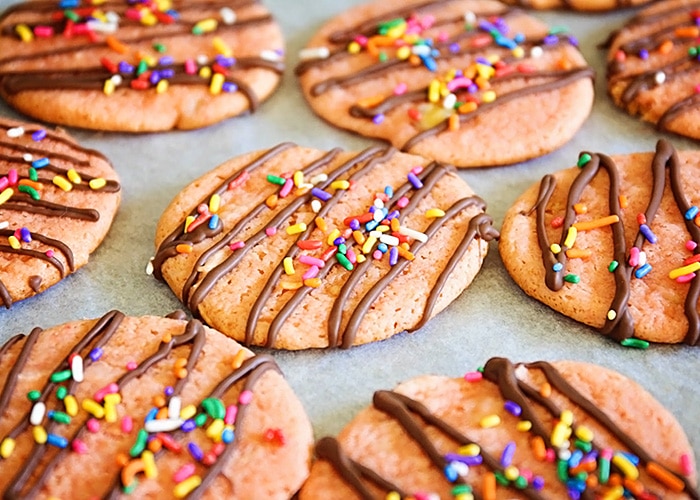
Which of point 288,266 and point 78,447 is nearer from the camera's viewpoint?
point 78,447

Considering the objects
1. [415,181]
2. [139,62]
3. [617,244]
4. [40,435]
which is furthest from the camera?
[139,62]

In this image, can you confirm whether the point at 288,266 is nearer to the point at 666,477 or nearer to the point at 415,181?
the point at 415,181

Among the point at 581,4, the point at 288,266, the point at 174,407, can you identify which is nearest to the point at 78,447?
the point at 174,407

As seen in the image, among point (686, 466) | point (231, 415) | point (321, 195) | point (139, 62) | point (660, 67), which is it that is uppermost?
point (139, 62)

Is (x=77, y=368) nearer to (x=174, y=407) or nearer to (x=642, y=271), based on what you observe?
(x=174, y=407)

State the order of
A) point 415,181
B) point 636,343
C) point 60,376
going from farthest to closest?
point 415,181
point 636,343
point 60,376

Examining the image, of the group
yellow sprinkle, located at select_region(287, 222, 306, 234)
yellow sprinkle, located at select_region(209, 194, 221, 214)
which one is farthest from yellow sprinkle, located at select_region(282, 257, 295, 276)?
yellow sprinkle, located at select_region(209, 194, 221, 214)

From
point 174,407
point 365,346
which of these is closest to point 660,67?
point 365,346

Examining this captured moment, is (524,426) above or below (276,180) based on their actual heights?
below
